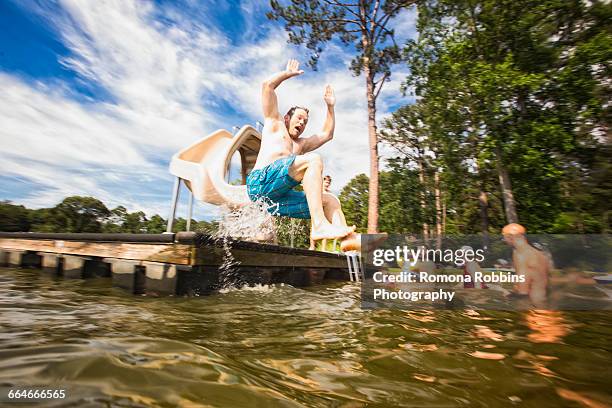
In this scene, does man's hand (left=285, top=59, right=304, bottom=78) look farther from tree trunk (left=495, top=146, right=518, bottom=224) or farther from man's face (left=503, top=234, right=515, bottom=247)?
tree trunk (left=495, top=146, right=518, bottom=224)

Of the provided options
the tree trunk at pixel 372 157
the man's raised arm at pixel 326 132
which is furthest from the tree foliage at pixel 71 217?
the man's raised arm at pixel 326 132

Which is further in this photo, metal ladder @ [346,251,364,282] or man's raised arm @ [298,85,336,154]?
metal ladder @ [346,251,364,282]

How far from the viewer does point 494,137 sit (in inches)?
474

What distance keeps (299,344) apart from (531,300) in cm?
204

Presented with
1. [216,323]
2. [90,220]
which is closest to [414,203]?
[216,323]

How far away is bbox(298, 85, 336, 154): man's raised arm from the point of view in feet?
13.6

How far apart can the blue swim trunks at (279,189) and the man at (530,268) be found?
1969mm

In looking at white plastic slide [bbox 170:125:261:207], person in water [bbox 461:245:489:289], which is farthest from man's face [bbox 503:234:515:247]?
white plastic slide [bbox 170:125:261:207]

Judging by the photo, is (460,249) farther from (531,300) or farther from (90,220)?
(90,220)

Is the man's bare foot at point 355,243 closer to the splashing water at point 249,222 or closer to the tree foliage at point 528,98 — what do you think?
the splashing water at point 249,222

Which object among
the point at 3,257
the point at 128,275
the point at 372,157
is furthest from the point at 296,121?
the point at 372,157

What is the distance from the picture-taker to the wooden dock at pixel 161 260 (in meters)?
2.58

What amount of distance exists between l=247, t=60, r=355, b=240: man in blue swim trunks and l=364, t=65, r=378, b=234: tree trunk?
20.9 ft

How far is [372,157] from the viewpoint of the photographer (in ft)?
36.4
